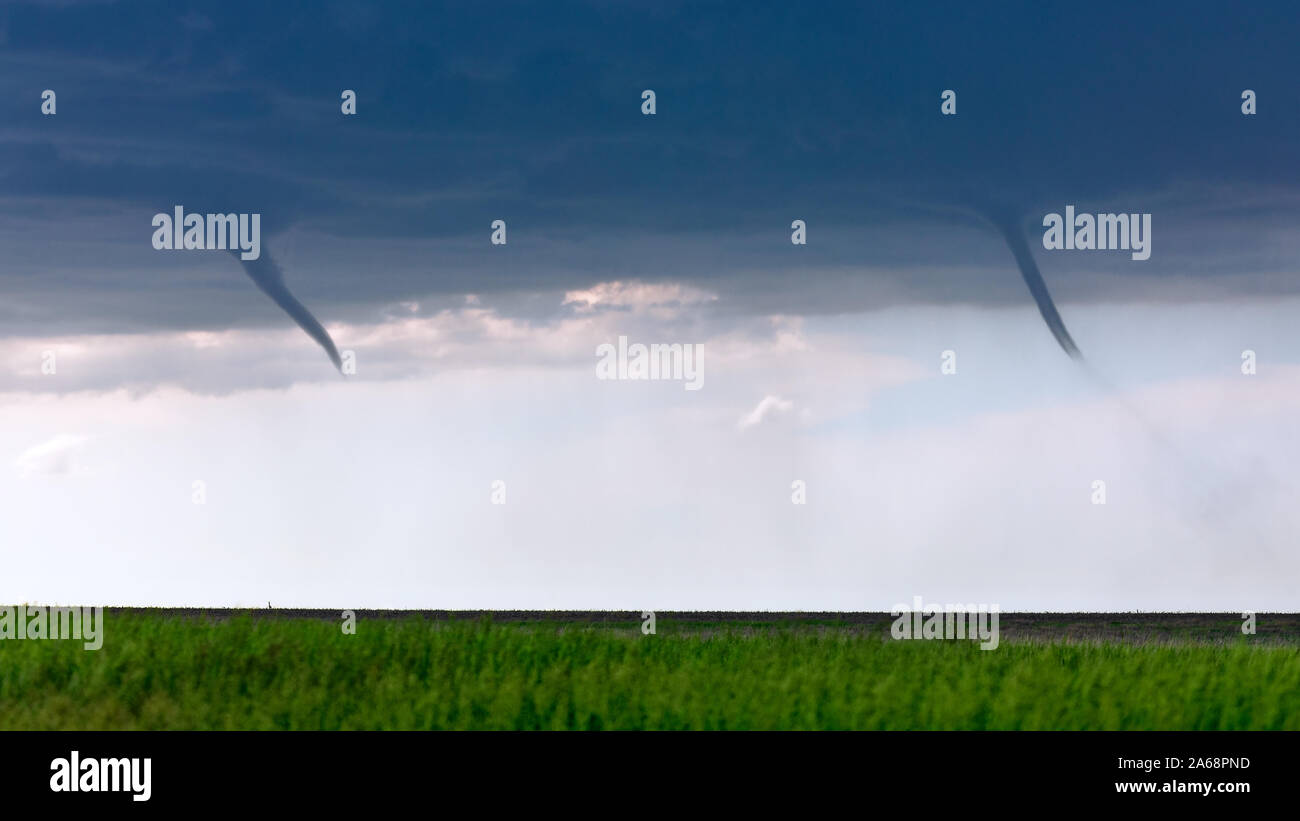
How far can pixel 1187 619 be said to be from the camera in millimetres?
39438

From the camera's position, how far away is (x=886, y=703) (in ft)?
44.9

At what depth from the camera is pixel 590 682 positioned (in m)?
14.8

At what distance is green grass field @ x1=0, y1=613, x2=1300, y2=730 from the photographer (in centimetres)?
1337

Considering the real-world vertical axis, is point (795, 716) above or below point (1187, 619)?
above

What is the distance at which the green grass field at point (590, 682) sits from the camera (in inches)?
526
